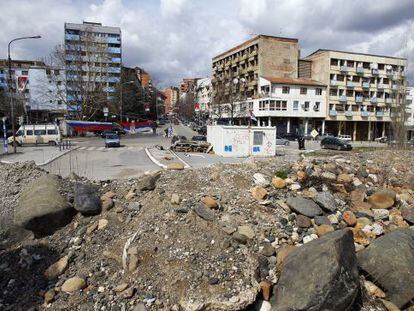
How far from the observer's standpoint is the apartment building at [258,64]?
65.4 metres

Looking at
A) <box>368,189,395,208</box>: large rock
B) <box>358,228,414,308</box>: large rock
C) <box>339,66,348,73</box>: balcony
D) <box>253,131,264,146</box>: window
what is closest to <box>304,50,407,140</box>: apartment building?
<box>339,66,348,73</box>: balcony

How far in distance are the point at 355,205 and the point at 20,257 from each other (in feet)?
23.2

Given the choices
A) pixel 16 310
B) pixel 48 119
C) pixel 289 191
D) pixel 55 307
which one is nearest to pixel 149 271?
pixel 55 307

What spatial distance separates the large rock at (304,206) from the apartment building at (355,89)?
62871mm

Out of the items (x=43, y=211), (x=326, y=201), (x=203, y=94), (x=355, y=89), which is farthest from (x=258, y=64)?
(x=43, y=211)

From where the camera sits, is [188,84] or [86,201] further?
[188,84]

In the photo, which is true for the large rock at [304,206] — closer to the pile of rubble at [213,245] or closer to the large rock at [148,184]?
the pile of rubble at [213,245]

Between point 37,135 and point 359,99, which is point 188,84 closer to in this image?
point 359,99

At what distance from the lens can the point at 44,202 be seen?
6.71 m

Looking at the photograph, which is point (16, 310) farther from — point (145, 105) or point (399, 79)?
point (145, 105)

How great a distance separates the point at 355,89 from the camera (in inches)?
2697

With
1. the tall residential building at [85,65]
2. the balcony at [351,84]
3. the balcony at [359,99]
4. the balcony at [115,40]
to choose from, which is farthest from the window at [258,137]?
the balcony at [115,40]

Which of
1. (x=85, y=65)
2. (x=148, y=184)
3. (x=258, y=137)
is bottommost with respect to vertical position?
(x=148, y=184)

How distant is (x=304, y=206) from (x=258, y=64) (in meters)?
62.3
